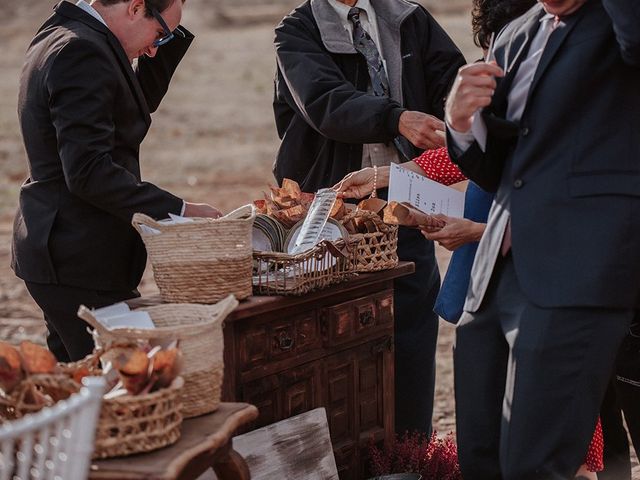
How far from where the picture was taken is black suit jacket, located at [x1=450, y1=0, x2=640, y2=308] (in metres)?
3.01

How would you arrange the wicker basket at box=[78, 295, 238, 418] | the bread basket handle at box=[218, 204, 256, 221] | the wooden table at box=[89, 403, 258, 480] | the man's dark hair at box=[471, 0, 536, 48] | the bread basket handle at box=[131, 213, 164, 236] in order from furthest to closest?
the man's dark hair at box=[471, 0, 536, 48], the bread basket handle at box=[218, 204, 256, 221], the bread basket handle at box=[131, 213, 164, 236], the wicker basket at box=[78, 295, 238, 418], the wooden table at box=[89, 403, 258, 480]

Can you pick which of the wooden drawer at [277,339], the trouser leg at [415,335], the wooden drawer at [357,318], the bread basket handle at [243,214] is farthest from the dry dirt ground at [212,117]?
the bread basket handle at [243,214]

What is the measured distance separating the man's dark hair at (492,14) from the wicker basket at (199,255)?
3.72ft

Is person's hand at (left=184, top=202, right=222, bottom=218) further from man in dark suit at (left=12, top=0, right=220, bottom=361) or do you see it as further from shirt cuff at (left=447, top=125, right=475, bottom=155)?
shirt cuff at (left=447, top=125, right=475, bottom=155)

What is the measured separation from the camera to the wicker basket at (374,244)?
4090mm

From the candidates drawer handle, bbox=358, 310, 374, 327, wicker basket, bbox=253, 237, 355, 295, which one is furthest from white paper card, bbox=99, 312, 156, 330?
drawer handle, bbox=358, 310, 374, 327

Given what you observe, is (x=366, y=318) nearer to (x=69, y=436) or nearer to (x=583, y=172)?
(x=583, y=172)

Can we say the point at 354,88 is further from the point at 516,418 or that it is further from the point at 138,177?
the point at 516,418

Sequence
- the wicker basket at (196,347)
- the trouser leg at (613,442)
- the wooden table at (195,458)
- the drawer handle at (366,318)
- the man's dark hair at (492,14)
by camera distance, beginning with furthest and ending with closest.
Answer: the trouser leg at (613,442) < the drawer handle at (366,318) < the man's dark hair at (492,14) < the wicker basket at (196,347) < the wooden table at (195,458)

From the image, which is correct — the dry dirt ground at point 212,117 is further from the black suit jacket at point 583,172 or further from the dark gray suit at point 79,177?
the black suit jacket at point 583,172

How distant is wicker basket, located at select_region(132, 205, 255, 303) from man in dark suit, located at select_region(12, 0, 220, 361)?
1.52 ft

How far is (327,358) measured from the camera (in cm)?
412

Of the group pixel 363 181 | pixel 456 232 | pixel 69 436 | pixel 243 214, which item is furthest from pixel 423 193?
pixel 69 436

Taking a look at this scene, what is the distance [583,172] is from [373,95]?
171 cm
